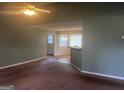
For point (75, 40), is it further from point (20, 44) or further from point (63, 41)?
point (20, 44)

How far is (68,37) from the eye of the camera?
1092 cm

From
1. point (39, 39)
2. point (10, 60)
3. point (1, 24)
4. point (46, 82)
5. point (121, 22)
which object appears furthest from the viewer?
point (39, 39)

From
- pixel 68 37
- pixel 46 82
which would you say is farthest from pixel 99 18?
pixel 68 37

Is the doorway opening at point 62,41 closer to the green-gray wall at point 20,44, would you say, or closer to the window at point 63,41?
the window at point 63,41

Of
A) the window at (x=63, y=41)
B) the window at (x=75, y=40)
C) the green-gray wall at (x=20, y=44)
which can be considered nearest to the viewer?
the green-gray wall at (x=20, y=44)

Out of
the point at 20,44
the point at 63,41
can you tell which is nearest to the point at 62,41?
the point at 63,41

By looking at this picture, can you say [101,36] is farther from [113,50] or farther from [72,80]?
[72,80]

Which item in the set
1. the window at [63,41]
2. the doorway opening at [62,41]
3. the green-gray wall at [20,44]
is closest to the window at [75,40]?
the doorway opening at [62,41]

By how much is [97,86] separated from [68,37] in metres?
7.37

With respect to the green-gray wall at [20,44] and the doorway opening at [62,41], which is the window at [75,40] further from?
the green-gray wall at [20,44]

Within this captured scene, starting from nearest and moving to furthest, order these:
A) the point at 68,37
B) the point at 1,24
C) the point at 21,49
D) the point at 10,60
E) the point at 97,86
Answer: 1. the point at 97,86
2. the point at 1,24
3. the point at 10,60
4. the point at 21,49
5. the point at 68,37

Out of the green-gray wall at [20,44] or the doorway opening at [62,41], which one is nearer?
the green-gray wall at [20,44]

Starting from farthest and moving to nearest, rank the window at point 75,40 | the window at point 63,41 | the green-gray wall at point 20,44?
the window at point 63,41 < the window at point 75,40 < the green-gray wall at point 20,44

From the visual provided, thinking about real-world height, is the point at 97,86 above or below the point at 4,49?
below
